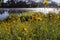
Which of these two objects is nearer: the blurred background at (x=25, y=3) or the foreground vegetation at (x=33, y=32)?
the foreground vegetation at (x=33, y=32)

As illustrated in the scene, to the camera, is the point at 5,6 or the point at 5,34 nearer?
the point at 5,34

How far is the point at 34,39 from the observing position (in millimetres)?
3217

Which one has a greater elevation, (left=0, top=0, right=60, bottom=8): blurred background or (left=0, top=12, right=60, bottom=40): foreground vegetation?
(left=0, top=12, right=60, bottom=40): foreground vegetation

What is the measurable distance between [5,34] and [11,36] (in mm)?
119

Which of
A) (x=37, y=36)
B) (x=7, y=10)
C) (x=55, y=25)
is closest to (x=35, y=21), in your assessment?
(x=55, y=25)

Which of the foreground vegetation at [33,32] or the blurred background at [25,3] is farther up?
the foreground vegetation at [33,32]

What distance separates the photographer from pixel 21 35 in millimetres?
3221

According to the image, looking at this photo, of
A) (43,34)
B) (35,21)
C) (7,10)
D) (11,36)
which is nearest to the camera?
(11,36)

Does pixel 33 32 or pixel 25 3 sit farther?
pixel 25 3

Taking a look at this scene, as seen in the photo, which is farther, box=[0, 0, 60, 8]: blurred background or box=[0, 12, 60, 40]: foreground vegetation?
box=[0, 0, 60, 8]: blurred background

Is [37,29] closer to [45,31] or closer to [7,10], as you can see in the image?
[45,31]

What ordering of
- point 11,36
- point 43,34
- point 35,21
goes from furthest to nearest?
point 35,21, point 43,34, point 11,36

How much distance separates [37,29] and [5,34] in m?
0.48

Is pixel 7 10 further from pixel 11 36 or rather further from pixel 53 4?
pixel 11 36
